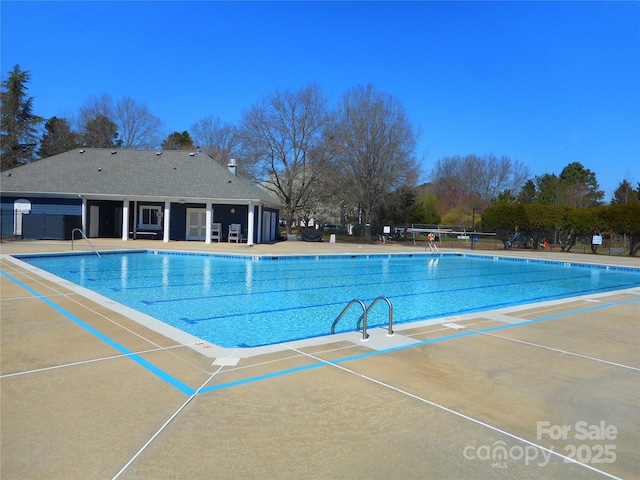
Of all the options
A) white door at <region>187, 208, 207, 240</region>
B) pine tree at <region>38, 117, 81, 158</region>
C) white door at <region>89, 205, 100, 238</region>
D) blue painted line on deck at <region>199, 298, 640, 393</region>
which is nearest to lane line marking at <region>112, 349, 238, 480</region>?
blue painted line on deck at <region>199, 298, 640, 393</region>

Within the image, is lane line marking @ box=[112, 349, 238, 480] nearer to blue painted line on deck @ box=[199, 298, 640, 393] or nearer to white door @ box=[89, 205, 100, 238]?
blue painted line on deck @ box=[199, 298, 640, 393]

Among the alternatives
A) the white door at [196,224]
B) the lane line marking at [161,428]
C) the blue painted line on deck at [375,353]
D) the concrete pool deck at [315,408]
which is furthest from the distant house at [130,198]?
the lane line marking at [161,428]

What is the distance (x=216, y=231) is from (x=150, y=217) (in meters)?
4.06

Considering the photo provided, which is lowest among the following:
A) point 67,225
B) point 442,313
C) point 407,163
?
point 442,313

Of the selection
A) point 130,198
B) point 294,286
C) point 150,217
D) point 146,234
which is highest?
point 130,198

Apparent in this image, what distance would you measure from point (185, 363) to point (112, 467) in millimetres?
2009

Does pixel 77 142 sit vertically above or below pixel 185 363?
above

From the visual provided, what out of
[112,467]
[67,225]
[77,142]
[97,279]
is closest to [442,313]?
[112,467]

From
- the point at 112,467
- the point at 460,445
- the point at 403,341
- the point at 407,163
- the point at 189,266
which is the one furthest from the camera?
the point at 407,163

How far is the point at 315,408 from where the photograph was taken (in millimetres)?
3740

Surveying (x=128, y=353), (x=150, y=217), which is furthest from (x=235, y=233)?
(x=128, y=353)

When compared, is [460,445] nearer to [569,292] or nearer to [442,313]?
[442,313]

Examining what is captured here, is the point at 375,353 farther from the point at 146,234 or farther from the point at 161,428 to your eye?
the point at 146,234

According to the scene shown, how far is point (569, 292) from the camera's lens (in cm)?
1363
